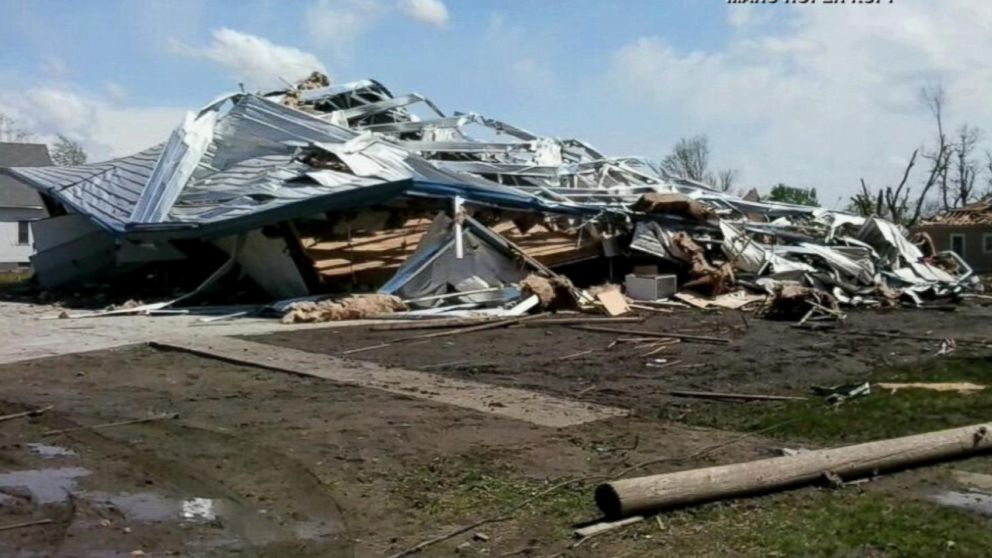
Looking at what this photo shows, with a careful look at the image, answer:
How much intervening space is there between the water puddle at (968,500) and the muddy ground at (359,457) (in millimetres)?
186

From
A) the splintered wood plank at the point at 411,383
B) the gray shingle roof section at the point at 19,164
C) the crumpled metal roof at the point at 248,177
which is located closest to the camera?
the splintered wood plank at the point at 411,383

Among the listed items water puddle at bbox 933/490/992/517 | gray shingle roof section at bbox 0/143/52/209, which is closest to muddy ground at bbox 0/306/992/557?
water puddle at bbox 933/490/992/517

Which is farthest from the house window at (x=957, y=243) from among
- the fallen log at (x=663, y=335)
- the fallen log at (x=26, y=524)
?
the fallen log at (x=26, y=524)

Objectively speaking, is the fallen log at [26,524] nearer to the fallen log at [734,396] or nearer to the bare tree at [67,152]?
the fallen log at [734,396]

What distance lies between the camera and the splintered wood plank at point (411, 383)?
9859mm

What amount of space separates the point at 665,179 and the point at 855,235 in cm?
529

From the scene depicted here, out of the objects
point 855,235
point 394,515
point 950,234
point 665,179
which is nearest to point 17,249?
point 665,179

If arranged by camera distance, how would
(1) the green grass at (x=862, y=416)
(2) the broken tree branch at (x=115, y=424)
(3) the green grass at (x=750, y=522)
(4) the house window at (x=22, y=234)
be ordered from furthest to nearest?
(4) the house window at (x=22, y=234), (2) the broken tree branch at (x=115, y=424), (1) the green grass at (x=862, y=416), (3) the green grass at (x=750, y=522)

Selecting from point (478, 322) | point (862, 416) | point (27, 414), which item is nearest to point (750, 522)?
point (862, 416)

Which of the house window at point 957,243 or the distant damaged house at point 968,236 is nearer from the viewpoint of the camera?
the distant damaged house at point 968,236

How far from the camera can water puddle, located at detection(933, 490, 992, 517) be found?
6.34 meters

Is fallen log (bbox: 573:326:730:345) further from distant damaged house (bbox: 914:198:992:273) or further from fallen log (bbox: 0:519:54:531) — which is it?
distant damaged house (bbox: 914:198:992:273)

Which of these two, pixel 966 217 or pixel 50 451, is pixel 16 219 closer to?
pixel 50 451

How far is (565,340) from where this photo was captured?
52.6ft
